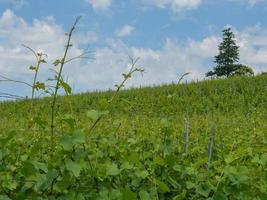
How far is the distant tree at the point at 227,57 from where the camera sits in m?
65.9

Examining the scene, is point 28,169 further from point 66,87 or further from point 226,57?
point 226,57

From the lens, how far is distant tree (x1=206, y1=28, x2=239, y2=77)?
2596 inches

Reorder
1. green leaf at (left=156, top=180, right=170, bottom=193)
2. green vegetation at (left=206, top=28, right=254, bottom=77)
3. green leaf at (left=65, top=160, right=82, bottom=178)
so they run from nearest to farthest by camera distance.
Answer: green leaf at (left=65, top=160, right=82, bottom=178)
green leaf at (left=156, top=180, right=170, bottom=193)
green vegetation at (left=206, top=28, right=254, bottom=77)

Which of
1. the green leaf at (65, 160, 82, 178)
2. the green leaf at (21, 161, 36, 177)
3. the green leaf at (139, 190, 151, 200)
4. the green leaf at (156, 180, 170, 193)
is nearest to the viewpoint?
the green leaf at (65, 160, 82, 178)

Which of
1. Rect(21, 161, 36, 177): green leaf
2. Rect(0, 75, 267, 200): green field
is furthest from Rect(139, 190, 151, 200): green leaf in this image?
Rect(21, 161, 36, 177): green leaf

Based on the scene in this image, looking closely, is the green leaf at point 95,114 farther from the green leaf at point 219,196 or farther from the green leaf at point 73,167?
the green leaf at point 219,196

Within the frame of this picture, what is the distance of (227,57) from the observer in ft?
219

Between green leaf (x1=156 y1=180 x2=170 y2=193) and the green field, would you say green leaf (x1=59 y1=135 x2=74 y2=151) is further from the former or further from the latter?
green leaf (x1=156 y1=180 x2=170 y2=193)

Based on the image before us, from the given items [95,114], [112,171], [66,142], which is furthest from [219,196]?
[66,142]

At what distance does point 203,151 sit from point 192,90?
843 inches

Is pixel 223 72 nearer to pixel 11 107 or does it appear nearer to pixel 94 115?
pixel 11 107

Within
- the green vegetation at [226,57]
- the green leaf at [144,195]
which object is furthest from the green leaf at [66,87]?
the green vegetation at [226,57]

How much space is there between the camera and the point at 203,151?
6504mm

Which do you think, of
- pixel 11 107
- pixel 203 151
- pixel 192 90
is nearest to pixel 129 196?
pixel 203 151
